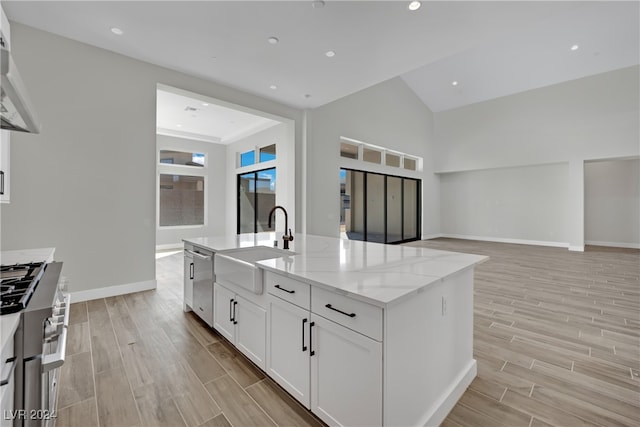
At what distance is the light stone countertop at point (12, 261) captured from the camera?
29.1 inches

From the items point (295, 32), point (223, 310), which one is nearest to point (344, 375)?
point (223, 310)

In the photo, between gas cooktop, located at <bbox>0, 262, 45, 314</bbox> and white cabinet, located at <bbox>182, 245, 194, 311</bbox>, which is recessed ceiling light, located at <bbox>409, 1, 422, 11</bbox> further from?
gas cooktop, located at <bbox>0, 262, 45, 314</bbox>

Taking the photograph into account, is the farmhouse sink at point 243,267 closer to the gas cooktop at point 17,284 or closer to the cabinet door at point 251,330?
the cabinet door at point 251,330

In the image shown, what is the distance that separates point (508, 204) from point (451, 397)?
29.7 feet

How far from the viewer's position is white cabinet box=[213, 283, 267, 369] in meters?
1.90

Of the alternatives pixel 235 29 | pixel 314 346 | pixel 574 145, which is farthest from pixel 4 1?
pixel 574 145

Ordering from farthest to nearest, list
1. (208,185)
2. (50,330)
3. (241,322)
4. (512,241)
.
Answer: (512,241), (208,185), (241,322), (50,330)

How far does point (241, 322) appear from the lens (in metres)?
2.12

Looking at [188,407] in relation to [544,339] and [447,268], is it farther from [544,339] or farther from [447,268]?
[544,339]

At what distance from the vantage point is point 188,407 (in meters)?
1.67

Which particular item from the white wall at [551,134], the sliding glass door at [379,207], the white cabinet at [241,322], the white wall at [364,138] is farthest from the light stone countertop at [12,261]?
Result: the white wall at [551,134]

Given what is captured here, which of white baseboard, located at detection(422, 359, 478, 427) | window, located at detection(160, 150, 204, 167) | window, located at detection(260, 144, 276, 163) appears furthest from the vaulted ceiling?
window, located at detection(160, 150, 204, 167)

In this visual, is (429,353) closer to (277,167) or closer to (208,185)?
(277,167)

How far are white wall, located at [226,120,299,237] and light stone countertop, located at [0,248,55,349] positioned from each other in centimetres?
422
